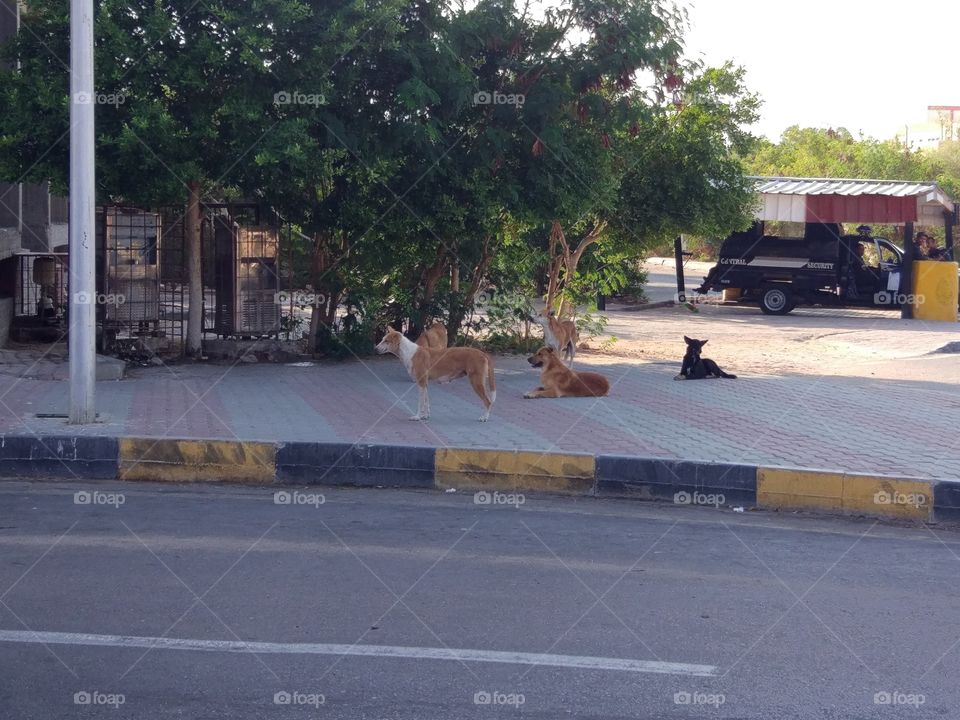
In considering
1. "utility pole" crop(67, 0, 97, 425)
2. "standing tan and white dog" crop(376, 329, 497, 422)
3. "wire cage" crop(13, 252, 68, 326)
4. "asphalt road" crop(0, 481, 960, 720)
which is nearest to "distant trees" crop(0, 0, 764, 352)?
"utility pole" crop(67, 0, 97, 425)

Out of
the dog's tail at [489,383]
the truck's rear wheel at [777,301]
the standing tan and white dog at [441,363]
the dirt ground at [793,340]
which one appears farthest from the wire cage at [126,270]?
the truck's rear wheel at [777,301]

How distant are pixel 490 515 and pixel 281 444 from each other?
2117 millimetres

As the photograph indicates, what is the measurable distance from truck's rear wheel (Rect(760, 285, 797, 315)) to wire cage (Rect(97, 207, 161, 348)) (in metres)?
18.7

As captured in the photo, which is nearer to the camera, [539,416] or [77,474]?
[77,474]

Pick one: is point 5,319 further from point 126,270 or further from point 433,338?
point 433,338

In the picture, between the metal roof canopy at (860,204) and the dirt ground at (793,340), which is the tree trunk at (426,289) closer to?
the dirt ground at (793,340)

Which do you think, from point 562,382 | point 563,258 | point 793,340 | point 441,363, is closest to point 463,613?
point 441,363

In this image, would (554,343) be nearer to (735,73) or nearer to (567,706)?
(735,73)

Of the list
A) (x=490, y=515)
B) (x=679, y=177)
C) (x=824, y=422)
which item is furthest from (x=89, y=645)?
(x=679, y=177)

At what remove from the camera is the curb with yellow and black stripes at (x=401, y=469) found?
28.1 feet

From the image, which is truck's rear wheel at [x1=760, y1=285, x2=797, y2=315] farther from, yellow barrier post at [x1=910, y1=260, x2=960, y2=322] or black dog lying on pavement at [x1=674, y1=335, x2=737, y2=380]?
black dog lying on pavement at [x1=674, y1=335, x2=737, y2=380]

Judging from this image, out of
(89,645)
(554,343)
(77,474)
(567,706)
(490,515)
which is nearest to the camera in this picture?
(567,706)

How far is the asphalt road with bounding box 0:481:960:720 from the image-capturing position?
456cm

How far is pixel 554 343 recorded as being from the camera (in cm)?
1451
